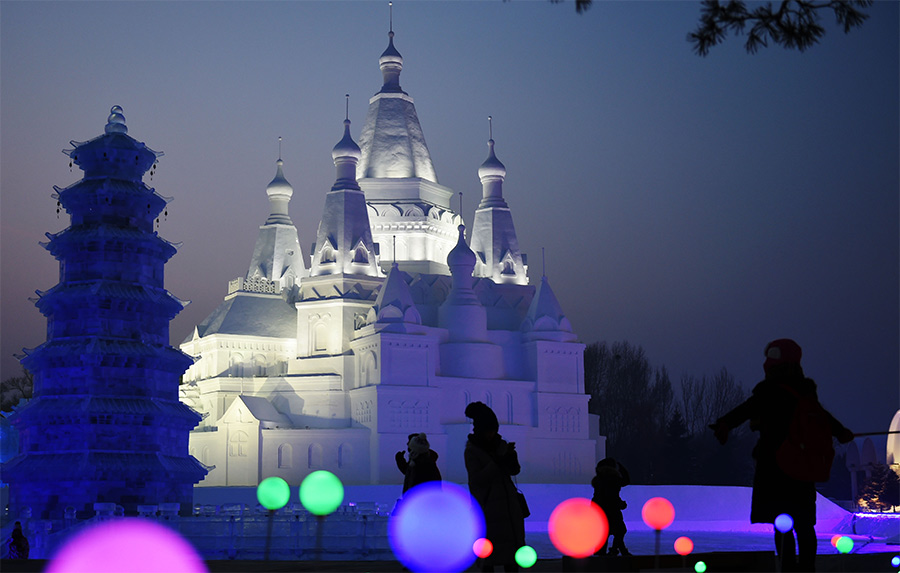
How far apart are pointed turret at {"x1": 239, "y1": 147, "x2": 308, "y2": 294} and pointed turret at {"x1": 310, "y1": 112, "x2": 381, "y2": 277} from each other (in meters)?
3.79

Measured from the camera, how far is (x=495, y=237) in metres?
53.9

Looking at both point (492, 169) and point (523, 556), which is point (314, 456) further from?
point (523, 556)

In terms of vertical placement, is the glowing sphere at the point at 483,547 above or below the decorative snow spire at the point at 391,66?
below

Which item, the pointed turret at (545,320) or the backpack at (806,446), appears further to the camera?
the pointed turret at (545,320)

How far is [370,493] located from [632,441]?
29.9 meters

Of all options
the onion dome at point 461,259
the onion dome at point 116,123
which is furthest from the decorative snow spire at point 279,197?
the onion dome at point 116,123

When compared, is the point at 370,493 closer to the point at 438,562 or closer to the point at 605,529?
the point at 605,529

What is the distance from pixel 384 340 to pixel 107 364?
53.5 ft

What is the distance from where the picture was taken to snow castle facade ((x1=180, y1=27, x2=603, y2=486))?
4600cm

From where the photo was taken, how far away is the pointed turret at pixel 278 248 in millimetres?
53688

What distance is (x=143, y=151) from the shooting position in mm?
33562

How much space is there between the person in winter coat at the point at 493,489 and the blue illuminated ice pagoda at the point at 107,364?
22.7 m

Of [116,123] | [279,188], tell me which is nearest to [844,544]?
[116,123]

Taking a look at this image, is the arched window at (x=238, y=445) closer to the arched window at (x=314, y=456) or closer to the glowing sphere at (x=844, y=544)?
the arched window at (x=314, y=456)
